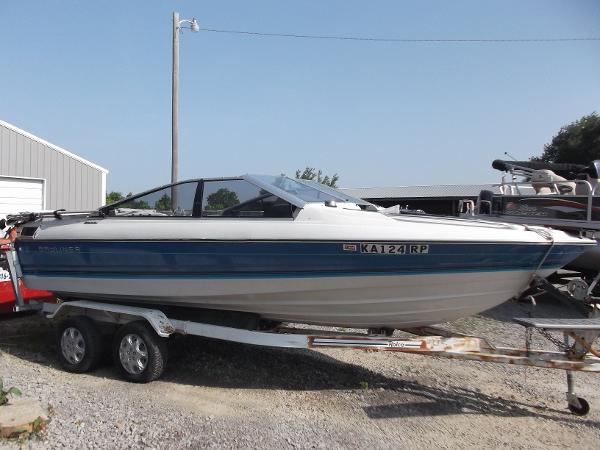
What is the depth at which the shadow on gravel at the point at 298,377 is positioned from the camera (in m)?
4.42

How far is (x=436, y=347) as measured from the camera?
4.39 m

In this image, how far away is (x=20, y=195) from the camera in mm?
12812

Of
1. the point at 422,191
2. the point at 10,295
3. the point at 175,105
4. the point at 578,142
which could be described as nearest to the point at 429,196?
the point at 422,191

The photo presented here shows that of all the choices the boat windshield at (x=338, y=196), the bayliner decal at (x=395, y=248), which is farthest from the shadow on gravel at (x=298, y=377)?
the boat windshield at (x=338, y=196)

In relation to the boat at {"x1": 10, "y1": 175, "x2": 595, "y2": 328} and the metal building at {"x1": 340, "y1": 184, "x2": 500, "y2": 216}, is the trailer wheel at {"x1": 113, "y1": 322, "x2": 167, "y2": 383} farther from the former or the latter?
the metal building at {"x1": 340, "y1": 184, "x2": 500, "y2": 216}

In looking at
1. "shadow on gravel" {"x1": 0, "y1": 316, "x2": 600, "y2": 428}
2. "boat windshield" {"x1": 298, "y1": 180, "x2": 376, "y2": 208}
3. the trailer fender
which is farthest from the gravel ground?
"boat windshield" {"x1": 298, "y1": 180, "x2": 376, "y2": 208}

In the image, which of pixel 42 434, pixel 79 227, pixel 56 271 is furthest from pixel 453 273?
pixel 56 271

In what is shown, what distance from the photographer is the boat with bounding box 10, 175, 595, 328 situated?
429cm

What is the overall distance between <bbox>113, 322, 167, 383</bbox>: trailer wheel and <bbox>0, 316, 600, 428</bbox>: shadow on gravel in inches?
9.4

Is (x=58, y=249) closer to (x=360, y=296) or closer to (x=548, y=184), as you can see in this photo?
(x=360, y=296)

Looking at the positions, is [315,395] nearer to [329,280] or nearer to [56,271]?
[329,280]

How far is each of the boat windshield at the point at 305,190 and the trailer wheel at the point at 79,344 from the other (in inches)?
89.2

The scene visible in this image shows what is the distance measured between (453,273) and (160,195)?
2.96m

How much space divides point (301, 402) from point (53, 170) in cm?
1122
